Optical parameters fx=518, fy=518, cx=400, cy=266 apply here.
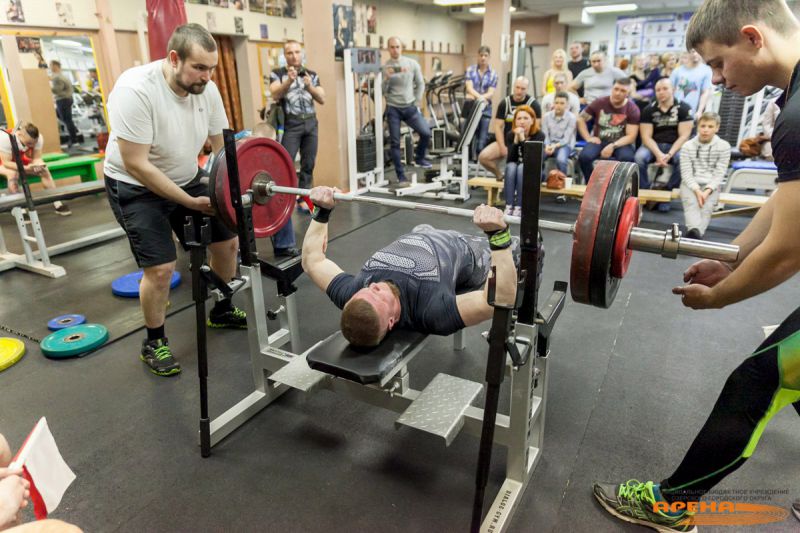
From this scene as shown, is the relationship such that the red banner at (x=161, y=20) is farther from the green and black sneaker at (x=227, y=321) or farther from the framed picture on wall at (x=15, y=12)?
the framed picture on wall at (x=15, y=12)

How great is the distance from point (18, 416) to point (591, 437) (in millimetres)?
1933

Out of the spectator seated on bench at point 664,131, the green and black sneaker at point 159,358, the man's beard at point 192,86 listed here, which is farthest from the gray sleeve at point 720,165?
the green and black sneaker at point 159,358

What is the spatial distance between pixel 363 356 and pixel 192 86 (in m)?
1.19

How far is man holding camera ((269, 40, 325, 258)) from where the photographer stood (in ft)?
12.8

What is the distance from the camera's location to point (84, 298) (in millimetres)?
2791


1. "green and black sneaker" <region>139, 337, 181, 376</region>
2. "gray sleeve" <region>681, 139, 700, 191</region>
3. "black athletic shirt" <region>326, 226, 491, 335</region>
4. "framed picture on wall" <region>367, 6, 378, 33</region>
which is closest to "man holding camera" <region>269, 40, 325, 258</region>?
"green and black sneaker" <region>139, 337, 181, 376</region>

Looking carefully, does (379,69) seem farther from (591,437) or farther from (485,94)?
(591,437)

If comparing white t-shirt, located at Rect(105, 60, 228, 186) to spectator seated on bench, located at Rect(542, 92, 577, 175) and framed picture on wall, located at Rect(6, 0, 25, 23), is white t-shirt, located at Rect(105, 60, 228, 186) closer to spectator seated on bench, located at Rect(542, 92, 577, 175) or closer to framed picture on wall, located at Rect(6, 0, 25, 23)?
spectator seated on bench, located at Rect(542, 92, 577, 175)

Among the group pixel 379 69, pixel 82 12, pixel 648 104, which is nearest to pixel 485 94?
pixel 379 69

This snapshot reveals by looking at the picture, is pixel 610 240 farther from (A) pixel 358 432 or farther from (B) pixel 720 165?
(B) pixel 720 165

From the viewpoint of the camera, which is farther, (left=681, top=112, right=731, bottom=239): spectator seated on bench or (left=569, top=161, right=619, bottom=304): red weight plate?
(left=681, top=112, right=731, bottom=239): spectator seated on bench

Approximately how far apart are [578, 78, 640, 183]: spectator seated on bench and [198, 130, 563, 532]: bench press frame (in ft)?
11.0

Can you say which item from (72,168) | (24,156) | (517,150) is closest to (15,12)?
(72,168)

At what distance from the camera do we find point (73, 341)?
2.19 meters
